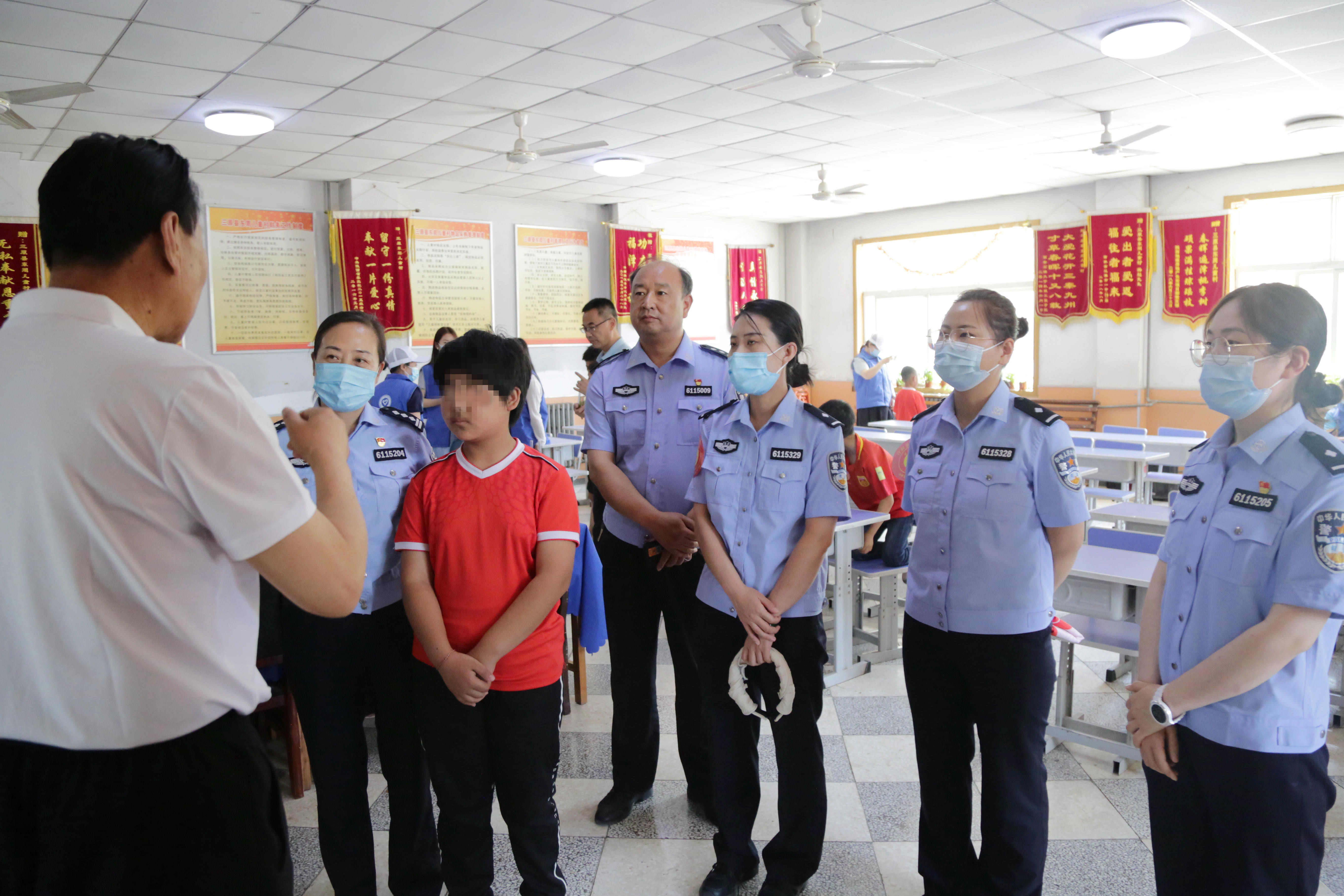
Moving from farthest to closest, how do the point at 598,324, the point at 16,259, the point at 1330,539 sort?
the point at 16,259
the point at 598,324
the point at 1330,539

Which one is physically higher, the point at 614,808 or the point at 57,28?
the point at 57,28

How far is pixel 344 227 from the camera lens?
25.9 ft

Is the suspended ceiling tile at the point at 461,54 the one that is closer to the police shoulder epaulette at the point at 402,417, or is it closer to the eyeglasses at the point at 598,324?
the eyeglasses at the point at 598,324

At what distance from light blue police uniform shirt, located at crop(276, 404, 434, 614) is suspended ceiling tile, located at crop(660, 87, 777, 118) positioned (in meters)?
4.16

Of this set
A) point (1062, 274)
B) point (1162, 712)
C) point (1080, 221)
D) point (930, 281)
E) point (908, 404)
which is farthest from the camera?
point (930, 281)

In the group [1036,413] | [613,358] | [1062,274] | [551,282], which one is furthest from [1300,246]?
[613,358]

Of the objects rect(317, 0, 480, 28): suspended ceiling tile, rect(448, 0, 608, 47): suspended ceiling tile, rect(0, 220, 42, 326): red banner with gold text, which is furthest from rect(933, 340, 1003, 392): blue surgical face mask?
rect(0, 220, 42, 326): red banner with gold text

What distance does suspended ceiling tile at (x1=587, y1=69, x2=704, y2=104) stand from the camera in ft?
16.9

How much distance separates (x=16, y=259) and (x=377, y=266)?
2.75 meters

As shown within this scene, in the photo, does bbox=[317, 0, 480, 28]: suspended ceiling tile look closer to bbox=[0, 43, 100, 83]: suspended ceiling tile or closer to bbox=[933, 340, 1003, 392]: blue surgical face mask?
bbox=[0, 43, 100, 83]: suspended ceiling tile

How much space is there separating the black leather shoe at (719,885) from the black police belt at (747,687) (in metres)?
0.42

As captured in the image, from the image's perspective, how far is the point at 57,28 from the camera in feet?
13.4

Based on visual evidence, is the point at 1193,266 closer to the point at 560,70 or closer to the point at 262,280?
the point at 560,70

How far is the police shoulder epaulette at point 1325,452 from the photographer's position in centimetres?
135
